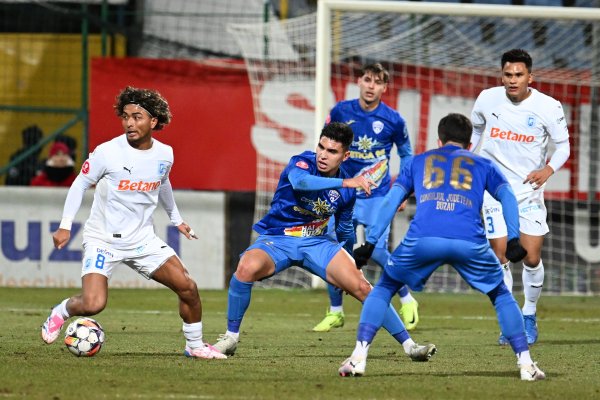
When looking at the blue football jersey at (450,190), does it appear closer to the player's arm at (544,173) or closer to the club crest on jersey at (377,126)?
the player's arm at (544,173)

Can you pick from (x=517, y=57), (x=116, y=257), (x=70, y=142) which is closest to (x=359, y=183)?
(x=116, y=257)

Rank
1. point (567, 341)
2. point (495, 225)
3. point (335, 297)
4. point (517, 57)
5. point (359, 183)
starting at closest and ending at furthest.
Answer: point (359, 183) → point (517, 57) → point (495, 225) → point (567, 341) → point (335, 297)

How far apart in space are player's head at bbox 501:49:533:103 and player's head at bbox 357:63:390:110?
168 cm

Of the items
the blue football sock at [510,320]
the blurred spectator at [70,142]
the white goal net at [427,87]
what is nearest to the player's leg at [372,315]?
the blue football sock at [510,320]

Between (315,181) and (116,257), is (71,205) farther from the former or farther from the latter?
(315,181)

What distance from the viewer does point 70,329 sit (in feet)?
28.0

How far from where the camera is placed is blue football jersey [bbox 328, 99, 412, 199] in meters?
11.8

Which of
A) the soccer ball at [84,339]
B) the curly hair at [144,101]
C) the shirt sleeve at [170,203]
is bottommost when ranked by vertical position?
the soccer ball at [84,339]

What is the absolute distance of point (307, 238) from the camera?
8.75 metres

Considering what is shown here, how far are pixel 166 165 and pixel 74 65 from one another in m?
10.6

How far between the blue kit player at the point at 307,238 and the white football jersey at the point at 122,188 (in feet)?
2.55

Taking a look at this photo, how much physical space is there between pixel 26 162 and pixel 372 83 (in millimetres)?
7908

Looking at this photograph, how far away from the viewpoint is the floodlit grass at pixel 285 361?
6.90m

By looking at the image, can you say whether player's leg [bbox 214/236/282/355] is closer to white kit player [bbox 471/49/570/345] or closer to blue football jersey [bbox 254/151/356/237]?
blue football jersey [bbox 254/151/356/237]
